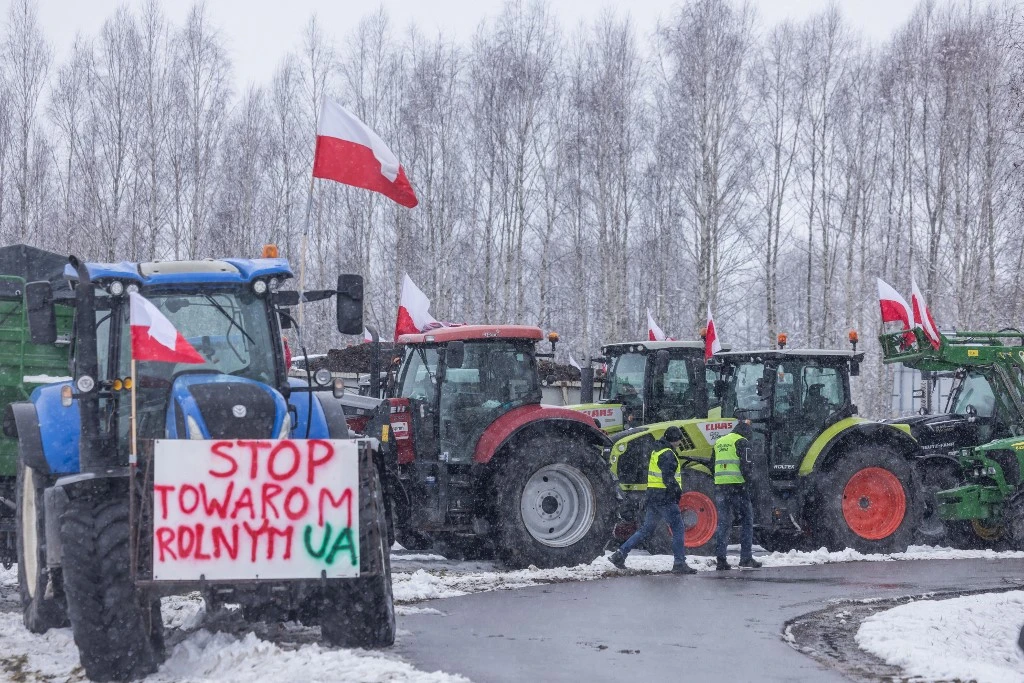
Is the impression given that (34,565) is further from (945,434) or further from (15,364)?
(945,434)

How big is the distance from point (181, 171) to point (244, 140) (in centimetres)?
263

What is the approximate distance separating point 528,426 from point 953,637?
15.9 ft

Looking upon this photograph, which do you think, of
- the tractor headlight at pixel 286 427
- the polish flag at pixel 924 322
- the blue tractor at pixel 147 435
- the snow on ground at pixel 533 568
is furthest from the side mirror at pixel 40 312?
the polish flag at pixel 924 322

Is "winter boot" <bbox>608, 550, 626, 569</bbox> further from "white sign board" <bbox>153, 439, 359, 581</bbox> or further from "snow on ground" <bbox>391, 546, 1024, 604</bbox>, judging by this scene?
"white sign board" <bbox>153, 439, 359, 581</bbox>

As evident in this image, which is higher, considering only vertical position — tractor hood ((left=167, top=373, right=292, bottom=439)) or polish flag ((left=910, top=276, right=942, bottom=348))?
polish flag ((left=910, top=276, right=942, bottom=348))

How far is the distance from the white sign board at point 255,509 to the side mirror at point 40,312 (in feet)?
5.08

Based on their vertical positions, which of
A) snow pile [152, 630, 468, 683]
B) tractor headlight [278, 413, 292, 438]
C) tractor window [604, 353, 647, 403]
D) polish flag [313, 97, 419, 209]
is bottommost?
snow pile [152, 630, 468, 683]

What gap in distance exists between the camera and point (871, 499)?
15.9m

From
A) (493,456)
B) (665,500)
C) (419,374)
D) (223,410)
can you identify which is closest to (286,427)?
(223,410)

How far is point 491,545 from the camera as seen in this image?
14117 mm

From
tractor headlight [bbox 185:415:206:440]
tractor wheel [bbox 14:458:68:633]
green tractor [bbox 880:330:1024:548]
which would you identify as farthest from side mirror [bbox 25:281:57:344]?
green tractor [bbox 880:330:1024:548]

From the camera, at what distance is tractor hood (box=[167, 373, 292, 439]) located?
7766 mm

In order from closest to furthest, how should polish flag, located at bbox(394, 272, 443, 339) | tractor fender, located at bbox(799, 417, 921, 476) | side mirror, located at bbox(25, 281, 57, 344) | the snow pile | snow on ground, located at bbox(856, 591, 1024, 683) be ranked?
the snow pile, snow on ground, located at bbox(856, 591, 1024, 683), side mirror, located at bbox(25, 281, 57, 344), polish flag, located at bbox(394, 272, 443, 339), tractor fender, located at bbox(799, 417, 921, 476)

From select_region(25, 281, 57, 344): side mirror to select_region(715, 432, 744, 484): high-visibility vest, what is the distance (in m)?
7.79
